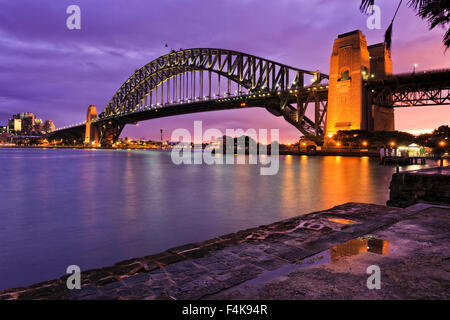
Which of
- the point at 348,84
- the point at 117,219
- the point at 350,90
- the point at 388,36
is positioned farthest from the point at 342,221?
the point at 348,84

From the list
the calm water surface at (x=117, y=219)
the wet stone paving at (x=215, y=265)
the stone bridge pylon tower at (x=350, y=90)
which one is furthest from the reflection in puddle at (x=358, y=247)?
the stone bridge pylon tower at (x=350, y=90)

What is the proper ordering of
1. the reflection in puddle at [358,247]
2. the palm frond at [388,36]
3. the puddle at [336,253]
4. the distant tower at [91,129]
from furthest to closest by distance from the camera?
the distant tower at [91,129], the palm frond at [388,36], the reflection in puddle at [358,247], the puddle at [336,253]

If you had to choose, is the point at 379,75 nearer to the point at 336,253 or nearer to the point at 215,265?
the point at 336,253

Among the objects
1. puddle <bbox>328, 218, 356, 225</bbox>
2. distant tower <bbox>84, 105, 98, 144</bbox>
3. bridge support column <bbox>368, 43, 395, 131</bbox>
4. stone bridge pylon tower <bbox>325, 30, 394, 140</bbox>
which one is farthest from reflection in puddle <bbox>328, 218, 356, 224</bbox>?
distant tower <bbox>84, 105, 98, 144</bbox>

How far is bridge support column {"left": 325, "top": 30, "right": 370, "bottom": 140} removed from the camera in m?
49.2

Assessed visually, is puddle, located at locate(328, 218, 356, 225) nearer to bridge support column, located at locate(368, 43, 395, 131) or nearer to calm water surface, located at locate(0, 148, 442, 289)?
calm water surface, located at locate(0, 148, 442, 289)

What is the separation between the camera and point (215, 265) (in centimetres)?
347

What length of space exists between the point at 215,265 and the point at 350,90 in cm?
5324

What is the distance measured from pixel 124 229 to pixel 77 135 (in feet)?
500

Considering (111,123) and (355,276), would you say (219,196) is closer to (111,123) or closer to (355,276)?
(355,276)

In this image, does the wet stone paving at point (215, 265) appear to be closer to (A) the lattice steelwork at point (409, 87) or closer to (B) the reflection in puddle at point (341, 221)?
(B) the reflection in puddle at point (341, 221)

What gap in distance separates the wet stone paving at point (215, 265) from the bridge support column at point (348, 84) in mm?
48981

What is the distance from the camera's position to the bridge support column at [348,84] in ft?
161
